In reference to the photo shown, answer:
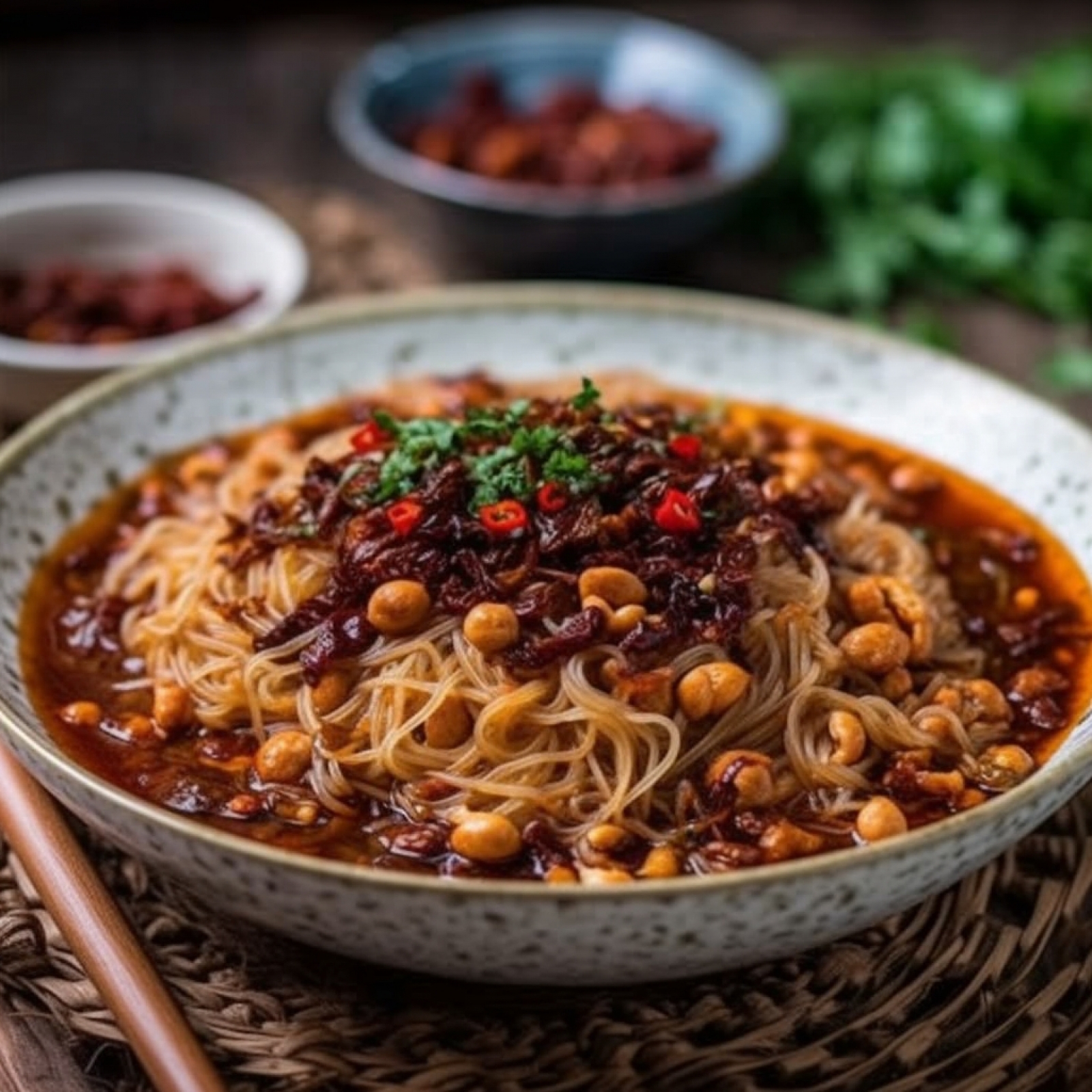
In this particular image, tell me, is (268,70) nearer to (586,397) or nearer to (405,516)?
(586,397)

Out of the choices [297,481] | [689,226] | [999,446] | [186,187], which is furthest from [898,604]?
[186,187]

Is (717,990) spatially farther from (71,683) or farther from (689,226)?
(689,226)

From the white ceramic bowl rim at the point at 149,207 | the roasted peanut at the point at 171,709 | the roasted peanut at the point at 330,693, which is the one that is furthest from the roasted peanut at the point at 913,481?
the white ceramic bowl rim at the point at 149,207

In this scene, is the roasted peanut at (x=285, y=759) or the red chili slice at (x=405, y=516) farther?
the red chili slice at (x=405, y=516)

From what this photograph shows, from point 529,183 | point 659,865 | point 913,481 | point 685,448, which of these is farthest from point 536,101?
point 659,865

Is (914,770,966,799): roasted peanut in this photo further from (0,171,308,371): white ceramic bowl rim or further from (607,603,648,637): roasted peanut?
(0,171,308,371): white ceramic bowl rim

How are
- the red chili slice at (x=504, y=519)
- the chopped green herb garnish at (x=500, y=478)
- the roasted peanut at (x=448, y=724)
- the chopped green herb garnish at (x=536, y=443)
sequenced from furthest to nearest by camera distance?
the chopped green herb garnish at (x=536, y=443)
the chopped green herb garnish at (x=500, y=478)
the red chili slice at (x=504, y=519)
the roasted peanut at (x=448, y=724)

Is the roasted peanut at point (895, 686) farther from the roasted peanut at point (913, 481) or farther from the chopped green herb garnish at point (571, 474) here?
the roasted peanut at point (913, 481)

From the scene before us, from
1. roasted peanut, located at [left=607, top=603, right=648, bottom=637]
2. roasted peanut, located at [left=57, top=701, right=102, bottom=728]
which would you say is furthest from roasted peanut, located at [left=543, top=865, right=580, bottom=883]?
roasted peanut, located at [left=57, top=701, right=102, bottom=728]
